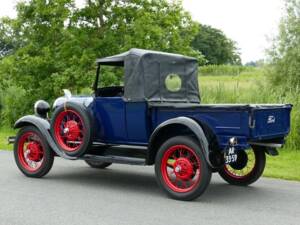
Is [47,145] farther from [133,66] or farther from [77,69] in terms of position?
[77,69]

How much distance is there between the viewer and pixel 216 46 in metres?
90.5

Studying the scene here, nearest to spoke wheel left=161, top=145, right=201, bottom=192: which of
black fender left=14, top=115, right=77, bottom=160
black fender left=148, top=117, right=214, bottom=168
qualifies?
black fender left=148, top=117, right=214, bottom=168

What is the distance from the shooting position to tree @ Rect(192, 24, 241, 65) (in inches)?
3497

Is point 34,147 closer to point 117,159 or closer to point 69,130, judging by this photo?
point 69,130

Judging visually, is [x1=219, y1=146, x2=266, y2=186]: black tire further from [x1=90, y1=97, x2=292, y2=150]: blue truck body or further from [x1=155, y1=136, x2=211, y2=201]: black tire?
[x1=155, y1=136, x2=211, y2=201]: black tire

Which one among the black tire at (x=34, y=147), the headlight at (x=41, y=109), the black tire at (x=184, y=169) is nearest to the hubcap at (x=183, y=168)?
the black tire at (x=184, y=169)

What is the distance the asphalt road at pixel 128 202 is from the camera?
5867 millimetres

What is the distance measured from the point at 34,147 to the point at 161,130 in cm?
255

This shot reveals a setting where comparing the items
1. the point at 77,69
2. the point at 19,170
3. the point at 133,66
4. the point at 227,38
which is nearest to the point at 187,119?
the point at 133,66

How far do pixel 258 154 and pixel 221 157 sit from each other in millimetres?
1113

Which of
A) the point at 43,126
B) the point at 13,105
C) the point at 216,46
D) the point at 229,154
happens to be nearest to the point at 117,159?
the point at 43,126

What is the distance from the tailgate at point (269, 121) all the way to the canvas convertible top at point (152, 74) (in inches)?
67.4

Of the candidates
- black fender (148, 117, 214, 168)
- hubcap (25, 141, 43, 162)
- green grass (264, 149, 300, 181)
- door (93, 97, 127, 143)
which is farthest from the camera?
green grass (264, 149, 300, 181)

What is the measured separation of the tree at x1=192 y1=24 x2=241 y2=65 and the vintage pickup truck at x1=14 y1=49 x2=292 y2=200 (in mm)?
78773
